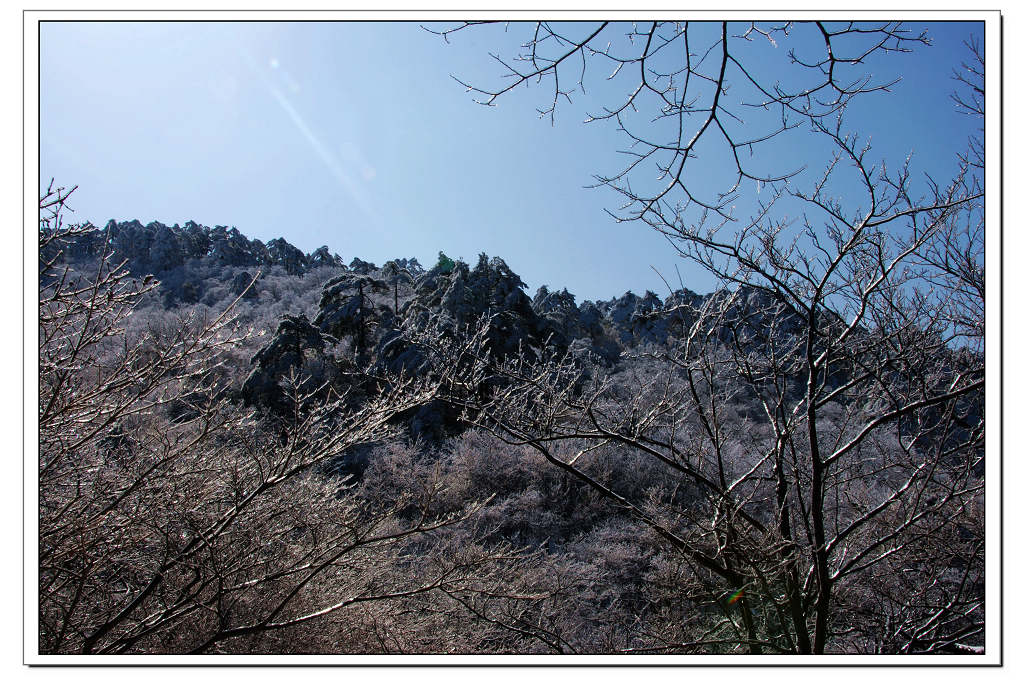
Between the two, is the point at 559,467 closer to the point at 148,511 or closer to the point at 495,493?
the point at 495,493

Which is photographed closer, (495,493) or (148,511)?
(148,511)

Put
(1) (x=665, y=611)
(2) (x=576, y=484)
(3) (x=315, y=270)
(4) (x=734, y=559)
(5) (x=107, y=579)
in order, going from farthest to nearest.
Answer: (3) (x=315, y=270) → (2) (x=576, y=484) → (1) (x=665, y=611) → (5) (x=107, y=579) → (4) (x=734, y=559)

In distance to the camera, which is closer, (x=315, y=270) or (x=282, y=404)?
(x=282, y=404)

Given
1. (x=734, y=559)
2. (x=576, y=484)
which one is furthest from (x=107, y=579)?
(x=576, y=484)

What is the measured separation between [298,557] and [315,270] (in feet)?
103

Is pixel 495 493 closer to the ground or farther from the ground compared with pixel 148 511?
closer to the ground

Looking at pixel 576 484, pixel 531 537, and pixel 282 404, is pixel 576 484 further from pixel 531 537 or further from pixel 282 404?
pixel 282 404

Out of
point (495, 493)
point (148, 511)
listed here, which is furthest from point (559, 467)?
point (148, 511)
